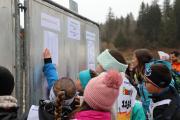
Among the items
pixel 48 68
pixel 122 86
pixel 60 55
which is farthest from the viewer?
pixel 60 55

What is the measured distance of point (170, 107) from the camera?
13.0ft

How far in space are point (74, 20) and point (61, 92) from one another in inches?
96.8

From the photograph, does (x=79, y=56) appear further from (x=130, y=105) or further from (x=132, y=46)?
(x=132, y=46)

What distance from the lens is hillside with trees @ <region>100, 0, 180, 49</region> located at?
67.1 m

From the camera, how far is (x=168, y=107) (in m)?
3.98

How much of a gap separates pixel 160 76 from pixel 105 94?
140 centimetres

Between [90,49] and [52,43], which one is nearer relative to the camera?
[52,43]

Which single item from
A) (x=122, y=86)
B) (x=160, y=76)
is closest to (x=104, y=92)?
(x=122, y=86)

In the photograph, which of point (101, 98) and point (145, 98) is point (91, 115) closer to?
point (101, 98)

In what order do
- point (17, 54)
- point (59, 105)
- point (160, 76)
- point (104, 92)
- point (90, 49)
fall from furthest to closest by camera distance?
point (90, 49), point (160, 76), point (17, 54), point (104, 92), point (59, 105)

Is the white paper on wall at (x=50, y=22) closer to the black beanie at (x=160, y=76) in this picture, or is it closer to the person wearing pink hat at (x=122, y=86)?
the person wearing pink hat at (x=122, y=86)

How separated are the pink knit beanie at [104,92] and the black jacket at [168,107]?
1.16 m

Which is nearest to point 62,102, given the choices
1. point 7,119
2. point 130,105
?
point 7,119

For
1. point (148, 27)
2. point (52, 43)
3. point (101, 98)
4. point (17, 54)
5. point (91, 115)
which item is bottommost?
point (91, 115)
